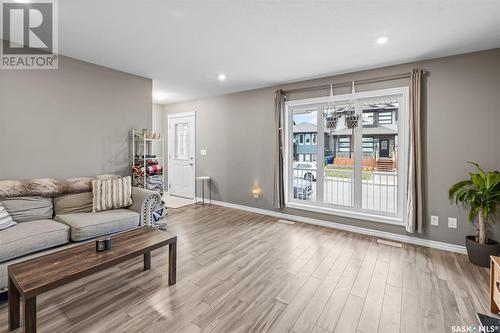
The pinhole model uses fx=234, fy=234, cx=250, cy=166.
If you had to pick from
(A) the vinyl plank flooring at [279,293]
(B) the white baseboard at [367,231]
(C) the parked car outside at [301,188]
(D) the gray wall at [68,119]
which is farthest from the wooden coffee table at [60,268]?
(C) the parked car outside at [301,188]

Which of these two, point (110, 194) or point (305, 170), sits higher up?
point (305, 170)

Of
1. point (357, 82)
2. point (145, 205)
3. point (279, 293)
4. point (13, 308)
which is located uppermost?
point (357, 82)

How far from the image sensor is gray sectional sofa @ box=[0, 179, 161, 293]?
209cm

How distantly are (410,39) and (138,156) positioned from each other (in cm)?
426

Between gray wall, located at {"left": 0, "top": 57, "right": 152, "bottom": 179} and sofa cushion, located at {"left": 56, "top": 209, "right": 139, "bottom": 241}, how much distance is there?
869 mm

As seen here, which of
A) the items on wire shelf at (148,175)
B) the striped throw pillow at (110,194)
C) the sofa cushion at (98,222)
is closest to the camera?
the sofa cushion at (98,222)

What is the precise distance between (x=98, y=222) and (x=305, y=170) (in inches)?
131

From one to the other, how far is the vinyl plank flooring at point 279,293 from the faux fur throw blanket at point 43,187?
1217 millimetres

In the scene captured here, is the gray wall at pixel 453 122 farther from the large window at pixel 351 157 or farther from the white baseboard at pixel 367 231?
the large window at pixel 351 157

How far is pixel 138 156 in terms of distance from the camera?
4141mm

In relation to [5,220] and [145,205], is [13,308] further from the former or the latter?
[145,205]

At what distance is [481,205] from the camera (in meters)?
2.64

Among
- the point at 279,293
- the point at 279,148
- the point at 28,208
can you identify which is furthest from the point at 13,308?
the point at 279,148

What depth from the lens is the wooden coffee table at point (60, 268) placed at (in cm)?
148
